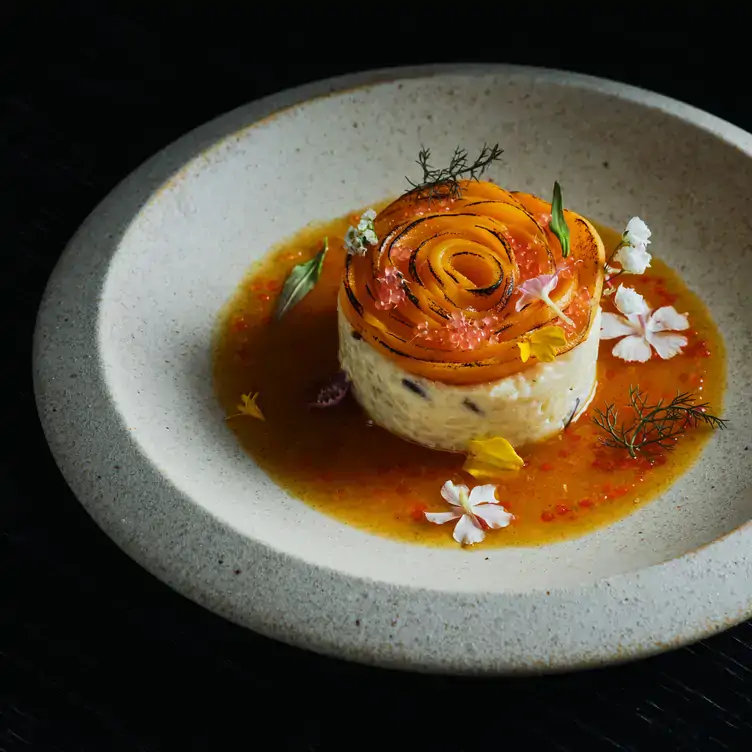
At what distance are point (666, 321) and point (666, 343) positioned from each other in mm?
81

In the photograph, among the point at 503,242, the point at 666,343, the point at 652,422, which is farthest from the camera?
the point at 666,343

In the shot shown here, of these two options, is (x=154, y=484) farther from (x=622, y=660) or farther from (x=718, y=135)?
(x=718, y=135)

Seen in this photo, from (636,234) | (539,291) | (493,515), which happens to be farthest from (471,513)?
(636,234)

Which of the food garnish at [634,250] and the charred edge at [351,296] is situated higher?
the food garnish at [634,250]

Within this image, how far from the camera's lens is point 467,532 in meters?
2.59

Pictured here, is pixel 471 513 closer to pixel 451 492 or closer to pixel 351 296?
pixel 451 492

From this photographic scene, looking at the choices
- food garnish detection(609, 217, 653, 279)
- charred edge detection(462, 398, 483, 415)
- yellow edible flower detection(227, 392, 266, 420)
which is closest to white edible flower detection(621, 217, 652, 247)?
food garnish detection(609, 217, 653, 279)

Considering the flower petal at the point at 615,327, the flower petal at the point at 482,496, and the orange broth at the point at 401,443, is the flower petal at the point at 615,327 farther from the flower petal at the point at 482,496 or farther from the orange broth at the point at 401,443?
the flower petal at the point at 482,496

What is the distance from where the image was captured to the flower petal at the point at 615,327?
3072mm

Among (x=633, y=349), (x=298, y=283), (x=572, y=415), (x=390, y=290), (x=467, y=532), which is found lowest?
(x=467, y=532)

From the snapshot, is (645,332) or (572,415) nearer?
(572,415)

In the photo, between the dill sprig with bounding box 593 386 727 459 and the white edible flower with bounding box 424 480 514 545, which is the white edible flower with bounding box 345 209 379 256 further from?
the dill sprig with bounding box 593 386 727 459

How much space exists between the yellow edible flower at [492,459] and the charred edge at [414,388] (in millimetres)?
196

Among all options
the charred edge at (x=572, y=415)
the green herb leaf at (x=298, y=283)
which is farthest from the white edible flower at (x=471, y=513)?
the green herb leaf at (x=298, y=283)
